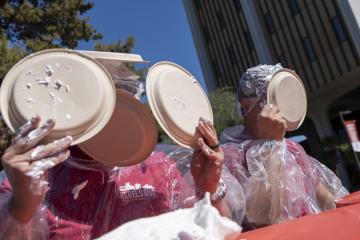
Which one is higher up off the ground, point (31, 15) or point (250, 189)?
→ point (31, 15)

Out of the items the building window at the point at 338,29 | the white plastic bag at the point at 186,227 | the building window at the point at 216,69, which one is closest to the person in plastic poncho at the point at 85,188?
the white plastic bag at the point at 186,227

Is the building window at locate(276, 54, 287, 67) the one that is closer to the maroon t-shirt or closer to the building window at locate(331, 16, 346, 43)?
the building window at locate(331, 16, 346, 43)

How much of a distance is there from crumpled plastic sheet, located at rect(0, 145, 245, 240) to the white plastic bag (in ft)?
1.76

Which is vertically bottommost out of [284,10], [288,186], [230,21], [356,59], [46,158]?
[288,186]

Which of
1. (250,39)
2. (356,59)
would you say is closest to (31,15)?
(356,59)

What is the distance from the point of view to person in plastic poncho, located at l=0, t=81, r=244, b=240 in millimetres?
1081

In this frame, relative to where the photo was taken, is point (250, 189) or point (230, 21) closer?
point (250, 189)

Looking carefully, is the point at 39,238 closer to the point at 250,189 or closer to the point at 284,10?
the point at 250,189

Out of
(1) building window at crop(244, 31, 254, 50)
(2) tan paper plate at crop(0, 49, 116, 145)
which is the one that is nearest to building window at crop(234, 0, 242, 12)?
(1) building window at crop(244, 31, 254, 50)

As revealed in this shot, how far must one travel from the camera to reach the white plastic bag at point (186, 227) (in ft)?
2.41

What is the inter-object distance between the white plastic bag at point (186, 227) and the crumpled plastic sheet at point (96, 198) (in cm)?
54

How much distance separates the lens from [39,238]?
1.27m

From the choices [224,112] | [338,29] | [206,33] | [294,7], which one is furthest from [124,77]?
[206,33]

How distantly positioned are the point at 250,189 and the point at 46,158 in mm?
1064
